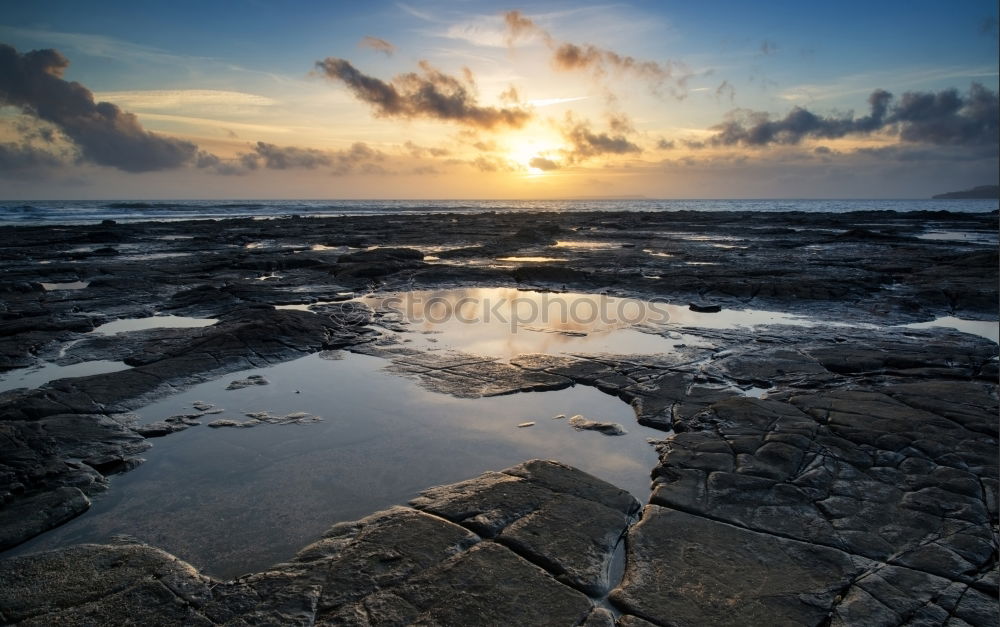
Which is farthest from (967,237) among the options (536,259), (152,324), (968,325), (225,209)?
(225,209)

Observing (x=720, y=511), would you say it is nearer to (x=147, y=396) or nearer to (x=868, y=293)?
(x=147, y=396)

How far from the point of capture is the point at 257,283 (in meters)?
13.3

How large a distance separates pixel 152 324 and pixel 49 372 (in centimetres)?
283

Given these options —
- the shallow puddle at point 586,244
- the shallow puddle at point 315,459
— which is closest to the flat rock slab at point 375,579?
the shallow puddle at point 315,459

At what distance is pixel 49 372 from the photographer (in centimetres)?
686

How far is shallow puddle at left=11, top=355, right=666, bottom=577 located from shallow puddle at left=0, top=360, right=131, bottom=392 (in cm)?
174

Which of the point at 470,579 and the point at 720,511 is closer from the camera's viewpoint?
Answer: the point at 470,579

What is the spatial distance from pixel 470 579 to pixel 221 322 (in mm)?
7662

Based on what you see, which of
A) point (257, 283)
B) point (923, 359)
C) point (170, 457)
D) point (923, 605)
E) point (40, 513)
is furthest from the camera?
point (257, 283)

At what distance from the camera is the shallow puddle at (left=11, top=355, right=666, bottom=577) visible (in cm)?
349

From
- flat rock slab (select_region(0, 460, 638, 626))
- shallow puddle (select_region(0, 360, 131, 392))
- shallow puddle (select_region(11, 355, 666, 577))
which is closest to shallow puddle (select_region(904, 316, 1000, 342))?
shallow puddle (select_region(11, 355, 666, 577))

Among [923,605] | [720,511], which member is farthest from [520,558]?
[923,605]

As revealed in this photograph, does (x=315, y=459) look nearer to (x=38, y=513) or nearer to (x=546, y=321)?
(x=38, y=513)

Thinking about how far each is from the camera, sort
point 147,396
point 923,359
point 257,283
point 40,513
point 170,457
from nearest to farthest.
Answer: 1. point 40,513
2. point 170,457
3. point 147,396
4. point 923,359
5. point 257,283
